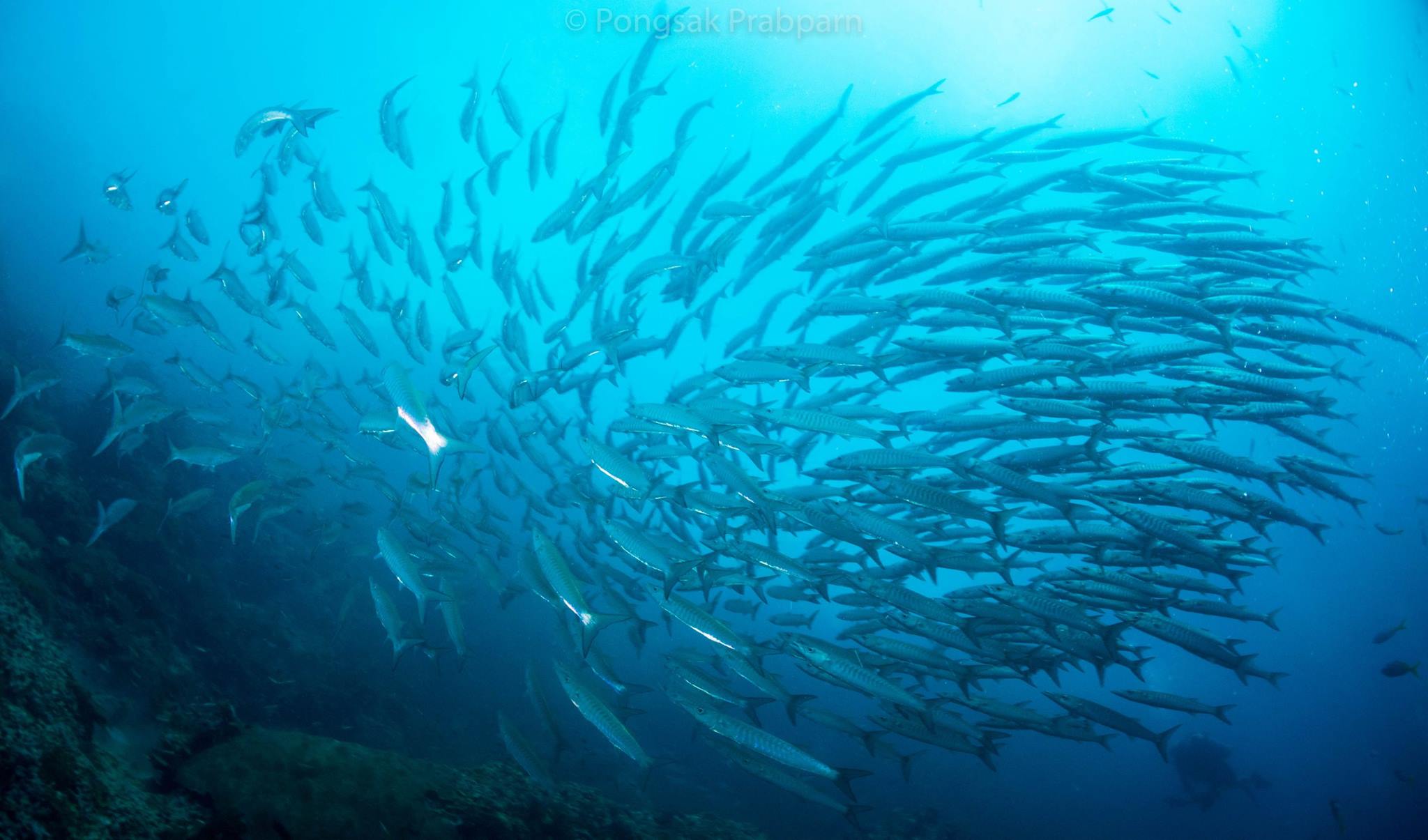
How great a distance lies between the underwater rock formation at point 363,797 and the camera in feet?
12.2

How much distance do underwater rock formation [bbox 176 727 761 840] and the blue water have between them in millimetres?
3227

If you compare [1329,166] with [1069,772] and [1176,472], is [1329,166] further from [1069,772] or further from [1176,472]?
[1176,472]

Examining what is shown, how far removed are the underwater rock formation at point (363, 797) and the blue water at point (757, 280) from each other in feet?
10.6

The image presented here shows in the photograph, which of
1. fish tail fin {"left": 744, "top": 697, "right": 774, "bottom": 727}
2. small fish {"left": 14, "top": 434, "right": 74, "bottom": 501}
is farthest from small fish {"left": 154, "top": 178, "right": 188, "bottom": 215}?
fish tail fin {"left": 744, "top": 697, "right": 774, "bottom": 727}

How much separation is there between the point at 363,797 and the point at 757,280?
35.2 m

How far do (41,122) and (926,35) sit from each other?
6497 cm

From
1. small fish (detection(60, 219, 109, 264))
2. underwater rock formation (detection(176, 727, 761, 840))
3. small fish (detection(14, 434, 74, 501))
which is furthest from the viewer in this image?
small fish (detection(60, 219, 109, 264))

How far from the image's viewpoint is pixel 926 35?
20797 millimetres

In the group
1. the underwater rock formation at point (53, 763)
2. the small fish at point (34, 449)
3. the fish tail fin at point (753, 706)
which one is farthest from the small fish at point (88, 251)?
the fish tail fin at point (753, 706)

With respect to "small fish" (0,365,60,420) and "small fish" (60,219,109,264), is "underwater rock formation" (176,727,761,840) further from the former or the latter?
"small fish" (60,219,109,264)

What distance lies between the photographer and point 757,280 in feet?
121

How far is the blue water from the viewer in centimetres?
1162

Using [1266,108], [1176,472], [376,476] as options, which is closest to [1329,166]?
[1266,108]

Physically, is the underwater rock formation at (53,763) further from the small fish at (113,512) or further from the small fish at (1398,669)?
the small fish at (1398,669)
